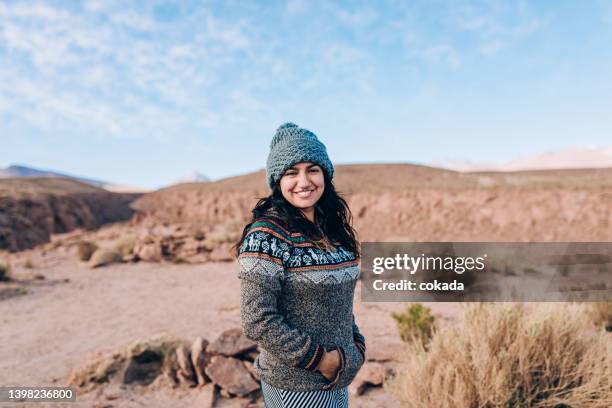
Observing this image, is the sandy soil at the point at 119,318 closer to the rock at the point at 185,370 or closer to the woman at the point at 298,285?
the rock at the point at 185,370

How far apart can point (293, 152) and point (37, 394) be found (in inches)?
181

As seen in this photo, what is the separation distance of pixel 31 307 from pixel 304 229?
9.20 meters

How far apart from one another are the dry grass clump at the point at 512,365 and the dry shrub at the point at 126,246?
43.2ft

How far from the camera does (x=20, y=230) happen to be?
21812mm

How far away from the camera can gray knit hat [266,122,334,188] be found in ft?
5.64

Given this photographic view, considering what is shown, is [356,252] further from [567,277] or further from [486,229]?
[486,229]

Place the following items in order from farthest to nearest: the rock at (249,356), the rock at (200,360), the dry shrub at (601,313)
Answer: the dry shrub at (601,313), the rock at (249,356), the rock at (200,360)

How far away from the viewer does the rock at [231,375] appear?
4.12 meters

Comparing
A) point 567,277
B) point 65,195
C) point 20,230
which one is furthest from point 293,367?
point 65,195

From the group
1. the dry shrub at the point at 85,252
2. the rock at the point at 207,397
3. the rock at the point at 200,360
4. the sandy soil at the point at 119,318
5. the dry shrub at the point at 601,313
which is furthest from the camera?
the dry shrub at the point at 85,252

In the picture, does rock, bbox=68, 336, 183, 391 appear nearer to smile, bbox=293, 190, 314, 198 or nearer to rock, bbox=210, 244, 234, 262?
smile, bbox=293, 190, 314, 198

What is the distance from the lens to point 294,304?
1.63 meters

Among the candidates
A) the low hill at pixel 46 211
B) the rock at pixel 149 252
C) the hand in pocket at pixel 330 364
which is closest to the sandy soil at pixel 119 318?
the rock at pixel 149 252

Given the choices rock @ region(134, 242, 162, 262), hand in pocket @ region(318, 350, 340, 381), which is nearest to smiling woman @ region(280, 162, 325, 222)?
hand in pocket @ region(318, 350, 340, 381)
